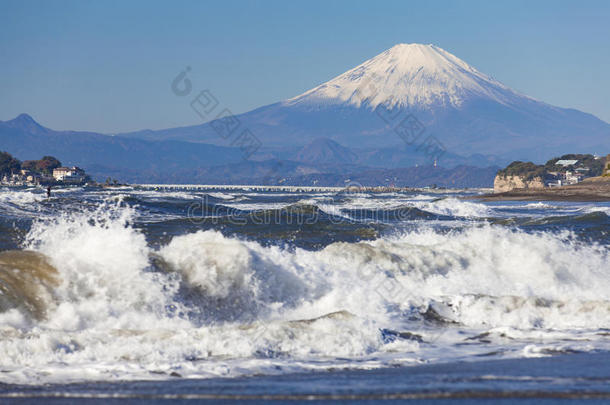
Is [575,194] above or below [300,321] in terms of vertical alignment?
above

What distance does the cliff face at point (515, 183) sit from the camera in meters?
162

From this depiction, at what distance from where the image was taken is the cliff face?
16238 centimetres

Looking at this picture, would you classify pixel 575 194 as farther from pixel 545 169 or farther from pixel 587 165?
pixel 587 165

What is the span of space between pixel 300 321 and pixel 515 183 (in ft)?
538

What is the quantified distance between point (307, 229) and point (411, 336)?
17.1 m

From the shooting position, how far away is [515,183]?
16775 cm

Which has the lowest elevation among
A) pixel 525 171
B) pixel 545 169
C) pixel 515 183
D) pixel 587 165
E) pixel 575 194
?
pixel 575 194

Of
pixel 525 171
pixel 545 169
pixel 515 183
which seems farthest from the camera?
pixel 545 169

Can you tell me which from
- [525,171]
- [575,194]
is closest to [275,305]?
[575,194]

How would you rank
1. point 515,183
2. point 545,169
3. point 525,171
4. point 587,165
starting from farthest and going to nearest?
point 587,165
point 545,169
point 525,171
point 515,183

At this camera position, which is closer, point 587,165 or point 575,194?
point 575,194

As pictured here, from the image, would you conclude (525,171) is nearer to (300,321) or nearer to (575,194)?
(575,194)

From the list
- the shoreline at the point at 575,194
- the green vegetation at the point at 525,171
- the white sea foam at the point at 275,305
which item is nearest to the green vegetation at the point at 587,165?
the green vegetation at the point at 525,171

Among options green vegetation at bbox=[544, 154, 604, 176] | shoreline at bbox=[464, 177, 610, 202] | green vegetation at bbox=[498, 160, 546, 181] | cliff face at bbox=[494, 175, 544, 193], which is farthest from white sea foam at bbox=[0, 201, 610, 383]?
green vegetation at bbox=[544, 154, 604, 176]
